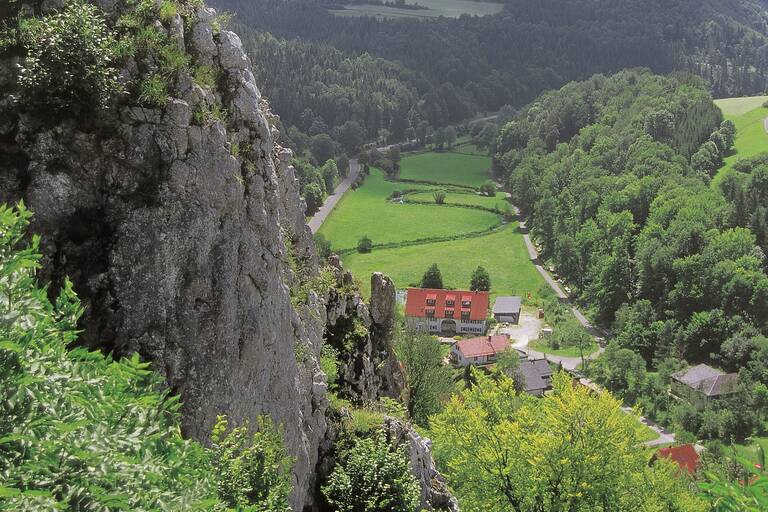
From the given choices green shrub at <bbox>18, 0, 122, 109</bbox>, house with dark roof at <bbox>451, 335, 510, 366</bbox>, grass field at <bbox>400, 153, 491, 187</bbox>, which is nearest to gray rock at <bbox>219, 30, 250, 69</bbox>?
green shrub at <bbox>18, 0, 122, 109</bbox>

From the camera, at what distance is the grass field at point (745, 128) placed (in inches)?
5669

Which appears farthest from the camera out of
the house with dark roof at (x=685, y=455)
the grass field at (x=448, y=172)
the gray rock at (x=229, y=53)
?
the grass field at (x=448, y=172)

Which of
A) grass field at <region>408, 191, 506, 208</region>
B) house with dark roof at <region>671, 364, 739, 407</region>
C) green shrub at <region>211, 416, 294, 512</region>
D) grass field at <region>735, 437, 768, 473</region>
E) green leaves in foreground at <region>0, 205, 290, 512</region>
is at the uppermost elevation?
green leaves in foreground at <region>0, 205, 290, 512</region>

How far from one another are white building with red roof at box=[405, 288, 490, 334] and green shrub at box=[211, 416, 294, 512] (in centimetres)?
8555

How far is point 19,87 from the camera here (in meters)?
18.8

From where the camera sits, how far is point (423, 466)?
2770 cm

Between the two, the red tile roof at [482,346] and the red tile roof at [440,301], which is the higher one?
the red tile roof at [482,346]

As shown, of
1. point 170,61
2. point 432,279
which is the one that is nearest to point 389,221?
point 432,279

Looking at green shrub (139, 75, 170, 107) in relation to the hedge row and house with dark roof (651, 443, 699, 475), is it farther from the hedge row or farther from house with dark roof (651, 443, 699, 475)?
the hedge row

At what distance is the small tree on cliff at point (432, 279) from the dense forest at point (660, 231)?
74.6ft

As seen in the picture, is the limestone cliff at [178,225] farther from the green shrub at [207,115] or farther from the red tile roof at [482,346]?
the red tile roof at [482,346]

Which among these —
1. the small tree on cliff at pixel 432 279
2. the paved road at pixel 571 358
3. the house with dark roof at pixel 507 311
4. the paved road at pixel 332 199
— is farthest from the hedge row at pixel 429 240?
the house with dark roof at pixel 507 311

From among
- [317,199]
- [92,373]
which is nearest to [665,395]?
[92,373]

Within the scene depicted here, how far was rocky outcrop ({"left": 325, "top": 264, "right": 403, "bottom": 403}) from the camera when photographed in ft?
103
